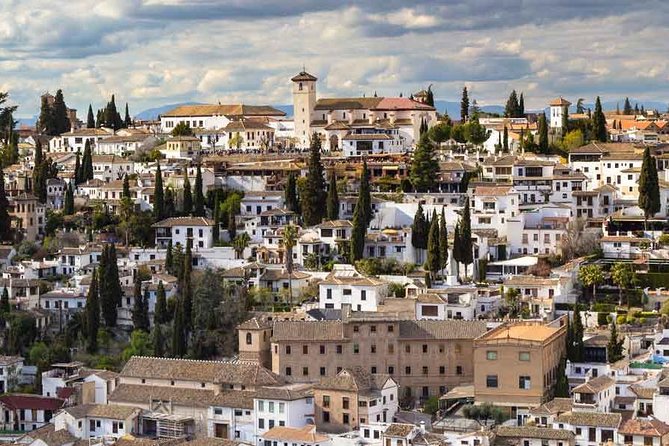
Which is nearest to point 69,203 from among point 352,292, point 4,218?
point 4,218

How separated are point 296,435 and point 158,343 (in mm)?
8582

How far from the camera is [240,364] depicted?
1697 inches

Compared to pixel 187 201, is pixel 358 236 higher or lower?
lower

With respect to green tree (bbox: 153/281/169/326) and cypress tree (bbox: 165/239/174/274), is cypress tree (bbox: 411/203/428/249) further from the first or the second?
green tree (bbox: 153/281/169/326)

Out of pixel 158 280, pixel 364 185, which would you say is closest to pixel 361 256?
pixel 364 185

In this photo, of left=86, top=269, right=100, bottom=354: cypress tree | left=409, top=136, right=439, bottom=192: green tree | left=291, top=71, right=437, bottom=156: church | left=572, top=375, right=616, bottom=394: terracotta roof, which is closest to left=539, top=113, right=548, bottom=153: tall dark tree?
left=409, top=136, right=439, bottom=192: green tree

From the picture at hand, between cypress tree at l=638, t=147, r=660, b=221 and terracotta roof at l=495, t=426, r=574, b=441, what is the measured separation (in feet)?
50.7

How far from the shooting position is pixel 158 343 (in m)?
46.3

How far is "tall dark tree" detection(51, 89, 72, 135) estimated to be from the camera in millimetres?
77688

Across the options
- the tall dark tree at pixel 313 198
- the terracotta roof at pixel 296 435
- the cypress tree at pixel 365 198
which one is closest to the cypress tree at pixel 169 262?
the tall dark tree at pixel 313 198

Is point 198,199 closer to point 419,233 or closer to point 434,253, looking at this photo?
point 419,233

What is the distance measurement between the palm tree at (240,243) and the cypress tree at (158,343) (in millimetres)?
6761

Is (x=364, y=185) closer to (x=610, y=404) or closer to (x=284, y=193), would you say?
(x=284, y=193)

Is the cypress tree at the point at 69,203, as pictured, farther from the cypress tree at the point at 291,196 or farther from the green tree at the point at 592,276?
the green tree at the point at 592,276
